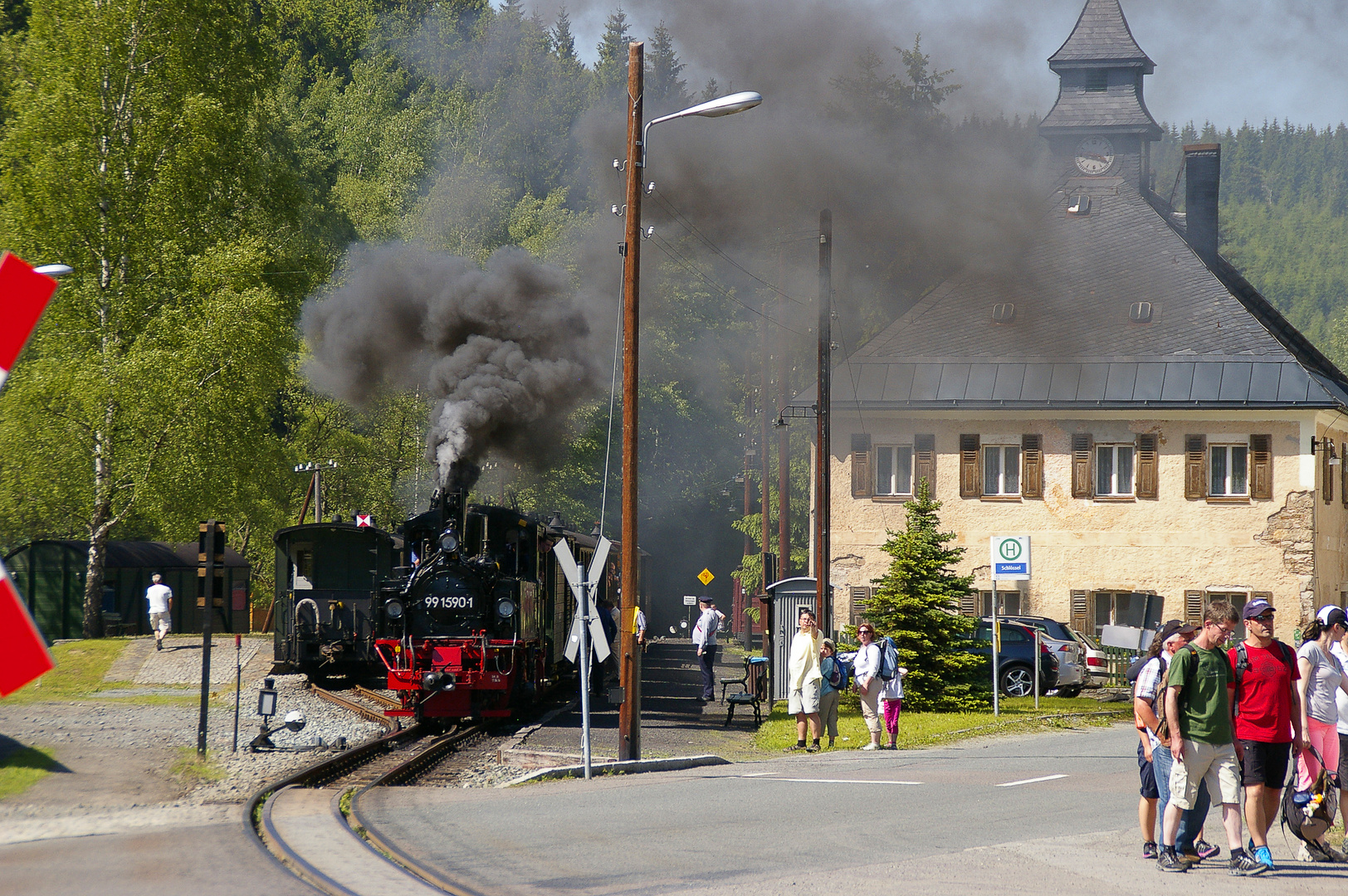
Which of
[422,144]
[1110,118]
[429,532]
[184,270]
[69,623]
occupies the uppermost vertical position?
[422,144]

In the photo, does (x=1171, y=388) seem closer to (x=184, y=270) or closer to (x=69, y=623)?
(x=184, y=270)

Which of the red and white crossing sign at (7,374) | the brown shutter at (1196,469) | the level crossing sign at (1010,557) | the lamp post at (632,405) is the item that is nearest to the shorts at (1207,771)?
the red and white crossing sign at (7,374)

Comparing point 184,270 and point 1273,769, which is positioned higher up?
point 184,270

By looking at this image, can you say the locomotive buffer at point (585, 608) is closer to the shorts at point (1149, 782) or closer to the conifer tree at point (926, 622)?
the shorts at point (1149, 782)

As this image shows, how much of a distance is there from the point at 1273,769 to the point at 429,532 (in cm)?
1231

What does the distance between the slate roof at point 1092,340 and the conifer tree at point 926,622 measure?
1157 centimetres

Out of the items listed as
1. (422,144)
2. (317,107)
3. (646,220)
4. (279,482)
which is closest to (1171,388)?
(646,220)

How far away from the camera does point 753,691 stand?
2017cm

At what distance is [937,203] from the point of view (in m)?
26.0

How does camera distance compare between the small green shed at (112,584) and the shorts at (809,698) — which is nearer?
the shorts at (809,698)

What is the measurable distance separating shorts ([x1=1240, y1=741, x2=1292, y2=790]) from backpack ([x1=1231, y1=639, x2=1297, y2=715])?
229 millimetres

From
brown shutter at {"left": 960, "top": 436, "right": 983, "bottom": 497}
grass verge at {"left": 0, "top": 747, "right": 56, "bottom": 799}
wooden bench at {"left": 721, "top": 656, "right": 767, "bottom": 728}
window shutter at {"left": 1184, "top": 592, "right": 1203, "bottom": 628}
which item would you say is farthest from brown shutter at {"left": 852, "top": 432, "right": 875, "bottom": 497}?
grass verge at {"left": 0, "top": 747, "right": 56, "bottom": 799}

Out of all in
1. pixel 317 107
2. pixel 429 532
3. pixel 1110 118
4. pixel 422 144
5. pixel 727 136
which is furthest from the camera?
pixel 317 107

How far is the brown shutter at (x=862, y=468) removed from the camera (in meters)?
30.8
